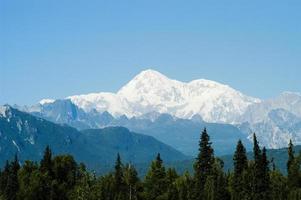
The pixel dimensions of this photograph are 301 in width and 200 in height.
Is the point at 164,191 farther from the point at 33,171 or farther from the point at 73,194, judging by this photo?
the point at 33,171

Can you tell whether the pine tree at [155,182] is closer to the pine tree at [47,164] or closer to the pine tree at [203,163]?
the pine tree at [203,163]

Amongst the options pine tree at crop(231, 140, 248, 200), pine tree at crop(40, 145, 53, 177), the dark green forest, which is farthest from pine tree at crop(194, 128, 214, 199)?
pine tree at crop(40, 145, 53, 177)

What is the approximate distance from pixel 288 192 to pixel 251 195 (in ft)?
97.2

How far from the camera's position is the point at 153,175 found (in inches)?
6781

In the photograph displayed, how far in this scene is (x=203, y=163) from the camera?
158125mm

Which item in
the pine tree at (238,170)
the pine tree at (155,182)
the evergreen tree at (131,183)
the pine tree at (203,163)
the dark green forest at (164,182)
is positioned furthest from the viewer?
the evergreen tree at (131,183)

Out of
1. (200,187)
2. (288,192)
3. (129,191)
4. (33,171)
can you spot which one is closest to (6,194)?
(33,171)

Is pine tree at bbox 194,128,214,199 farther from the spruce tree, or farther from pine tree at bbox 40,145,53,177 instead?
pine tree at bbox 40,145,53,177

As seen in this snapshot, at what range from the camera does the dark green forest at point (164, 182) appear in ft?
499

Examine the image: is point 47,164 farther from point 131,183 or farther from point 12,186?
point 131,183

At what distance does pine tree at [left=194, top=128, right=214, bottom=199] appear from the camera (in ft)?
514

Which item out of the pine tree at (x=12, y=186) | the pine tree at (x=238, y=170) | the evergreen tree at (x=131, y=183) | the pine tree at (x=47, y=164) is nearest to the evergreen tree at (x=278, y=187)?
the pine tree at (x=238, y=170)

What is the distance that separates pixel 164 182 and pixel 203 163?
18.9 metres

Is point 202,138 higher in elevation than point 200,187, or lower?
higher
